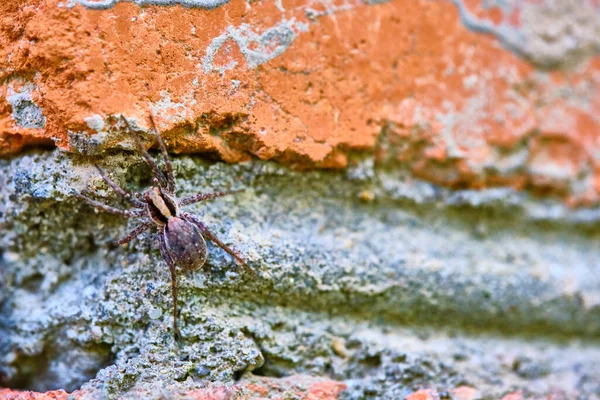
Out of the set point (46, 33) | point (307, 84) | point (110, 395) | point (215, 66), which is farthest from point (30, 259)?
point (307, 84)

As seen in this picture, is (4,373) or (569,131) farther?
(569,131)

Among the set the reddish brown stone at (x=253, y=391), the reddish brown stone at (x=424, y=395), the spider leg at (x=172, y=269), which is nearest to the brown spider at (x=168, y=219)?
the spider leg at (x=172, y=269)

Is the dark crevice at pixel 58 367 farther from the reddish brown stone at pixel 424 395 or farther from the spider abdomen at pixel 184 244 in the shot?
the reddish brown stone at pixel 424 395

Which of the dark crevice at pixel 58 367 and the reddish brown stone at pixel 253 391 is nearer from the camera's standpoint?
the reddish brown stone at pixel 253 391

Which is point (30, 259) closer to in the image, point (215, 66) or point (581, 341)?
point (215, 66)

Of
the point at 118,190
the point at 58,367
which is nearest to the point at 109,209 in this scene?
the point at 118,190

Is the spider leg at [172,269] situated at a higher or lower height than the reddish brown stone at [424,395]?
higher

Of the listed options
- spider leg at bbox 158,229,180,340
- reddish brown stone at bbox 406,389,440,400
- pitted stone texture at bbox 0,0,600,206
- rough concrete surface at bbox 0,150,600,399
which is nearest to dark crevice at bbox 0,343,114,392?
rough concrete surface at bbox 0,150,600,399

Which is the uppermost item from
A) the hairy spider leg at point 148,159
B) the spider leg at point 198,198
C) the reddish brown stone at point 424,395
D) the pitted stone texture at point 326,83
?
the pitted stone texture at point 326,83
